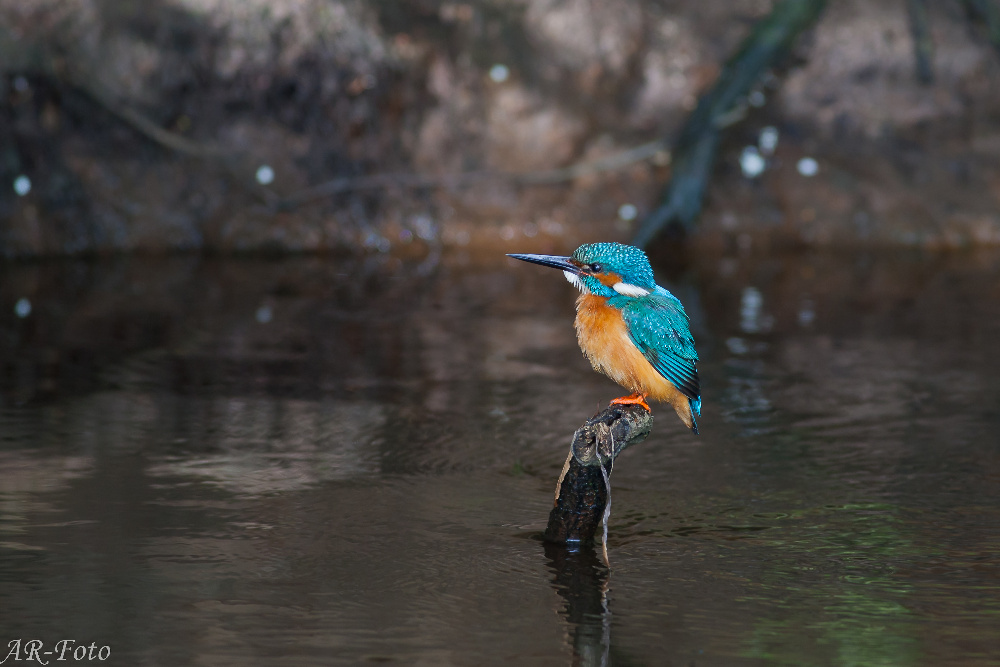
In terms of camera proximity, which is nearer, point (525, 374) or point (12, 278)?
point (525, 374)

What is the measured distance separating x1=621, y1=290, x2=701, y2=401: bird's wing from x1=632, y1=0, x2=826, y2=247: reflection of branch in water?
5739mm

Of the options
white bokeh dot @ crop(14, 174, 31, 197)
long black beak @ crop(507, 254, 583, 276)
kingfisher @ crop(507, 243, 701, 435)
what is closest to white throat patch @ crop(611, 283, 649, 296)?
kingfisher @ crop(507, 243, 701, 435)

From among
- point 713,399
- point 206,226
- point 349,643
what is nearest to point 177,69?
point 206,226

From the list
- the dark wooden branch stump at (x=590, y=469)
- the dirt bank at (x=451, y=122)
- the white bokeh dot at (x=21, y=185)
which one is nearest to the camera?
the dark wooden branch stump at (x=590, y=469)

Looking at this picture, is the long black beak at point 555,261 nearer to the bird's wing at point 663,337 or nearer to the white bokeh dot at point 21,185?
the bird's wing at point 663,337

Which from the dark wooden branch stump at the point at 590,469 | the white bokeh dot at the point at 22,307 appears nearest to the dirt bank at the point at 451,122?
the white bokeh dot at the point at 22,307

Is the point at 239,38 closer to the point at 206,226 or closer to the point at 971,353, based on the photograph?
the point at 206,226

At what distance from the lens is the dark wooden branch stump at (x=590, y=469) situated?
3.68 m

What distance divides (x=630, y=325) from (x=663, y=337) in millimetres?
105

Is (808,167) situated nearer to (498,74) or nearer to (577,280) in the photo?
(498,74)

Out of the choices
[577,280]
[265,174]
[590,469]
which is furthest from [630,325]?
[265,174]

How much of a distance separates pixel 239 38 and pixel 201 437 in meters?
5.36

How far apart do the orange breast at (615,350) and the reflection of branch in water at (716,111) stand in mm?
5745

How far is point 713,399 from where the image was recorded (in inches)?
225
